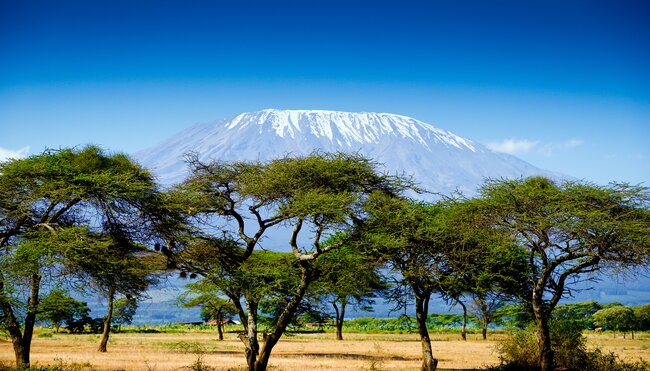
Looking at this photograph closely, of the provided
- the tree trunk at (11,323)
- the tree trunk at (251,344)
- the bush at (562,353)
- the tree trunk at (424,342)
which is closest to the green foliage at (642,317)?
the bush at (562,353)

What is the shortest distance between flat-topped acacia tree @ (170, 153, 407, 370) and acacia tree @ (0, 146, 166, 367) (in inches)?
109

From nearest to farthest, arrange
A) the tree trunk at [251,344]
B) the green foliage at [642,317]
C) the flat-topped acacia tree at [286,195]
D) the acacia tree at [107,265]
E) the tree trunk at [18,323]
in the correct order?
1. the acacia tree at [107,265]
2. the tree trunk at [18,323]
3. the tree trunk at [251,344]
4. the flat-topped acacia tree at [286,195]
5. the green foliage at [642,317]

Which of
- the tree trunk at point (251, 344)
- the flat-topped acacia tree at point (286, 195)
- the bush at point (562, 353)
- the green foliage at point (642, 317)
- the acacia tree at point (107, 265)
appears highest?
the flat-topped acacia tree at point (286, 195)

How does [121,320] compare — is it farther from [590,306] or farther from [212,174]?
[590,306]

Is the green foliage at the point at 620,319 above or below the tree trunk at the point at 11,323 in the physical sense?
below

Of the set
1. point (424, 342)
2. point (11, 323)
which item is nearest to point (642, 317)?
point (424, 342)

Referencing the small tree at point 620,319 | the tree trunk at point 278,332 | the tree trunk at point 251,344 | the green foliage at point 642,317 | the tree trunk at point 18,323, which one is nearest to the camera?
the tree trunk at point 18,323

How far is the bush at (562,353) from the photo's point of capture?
27594 millimetres

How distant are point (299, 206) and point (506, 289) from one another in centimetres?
1396

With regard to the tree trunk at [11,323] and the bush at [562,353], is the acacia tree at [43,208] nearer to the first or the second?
the tree trunk at [11,323]

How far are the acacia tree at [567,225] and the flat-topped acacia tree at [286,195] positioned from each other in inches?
209

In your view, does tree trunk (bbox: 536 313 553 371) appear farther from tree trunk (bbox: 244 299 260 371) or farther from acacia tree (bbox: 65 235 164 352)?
acacia tree (bbox: 65 235 164 352)

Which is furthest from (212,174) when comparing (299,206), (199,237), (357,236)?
(357,236)

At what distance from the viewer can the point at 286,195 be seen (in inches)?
1071
